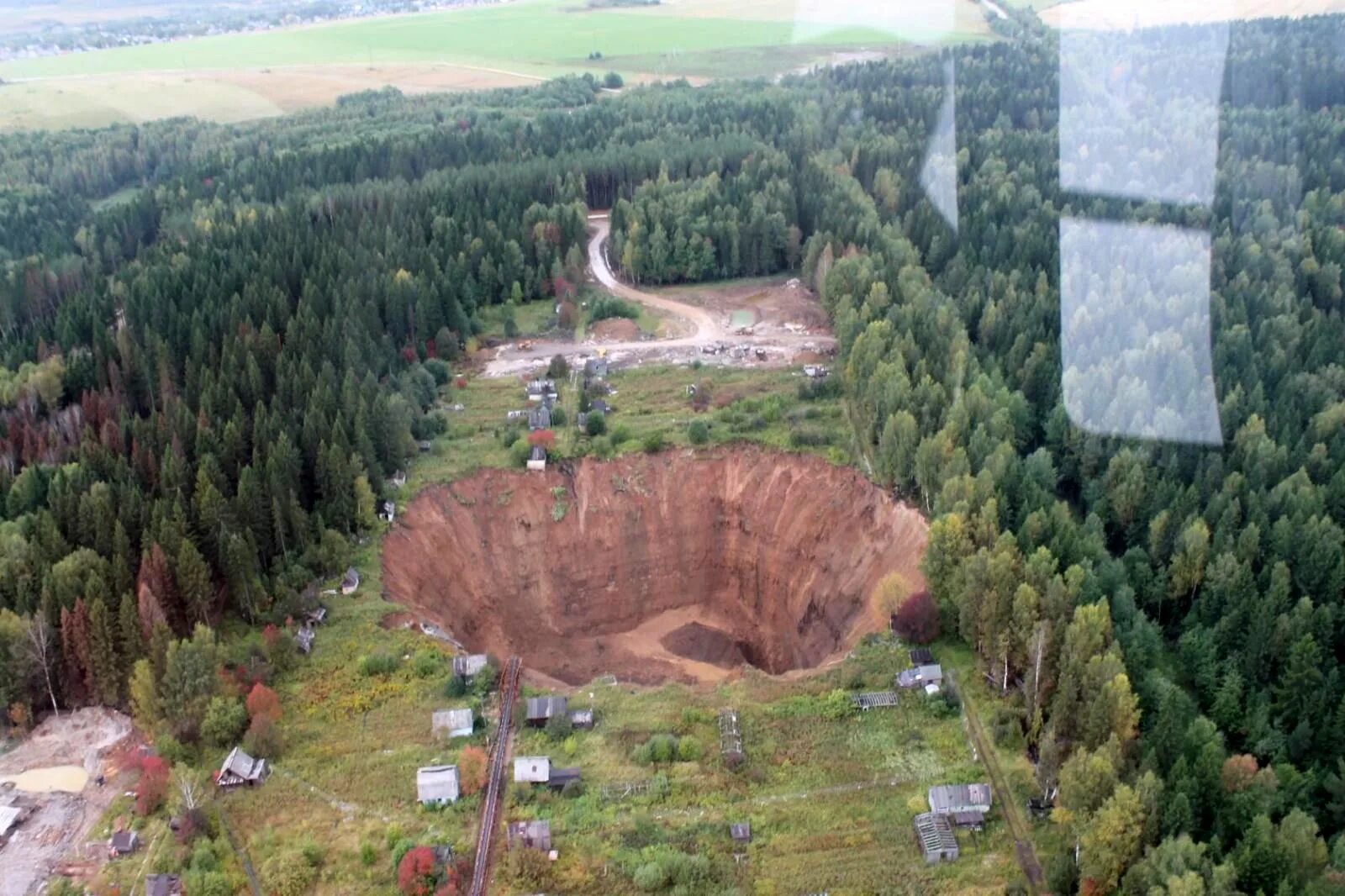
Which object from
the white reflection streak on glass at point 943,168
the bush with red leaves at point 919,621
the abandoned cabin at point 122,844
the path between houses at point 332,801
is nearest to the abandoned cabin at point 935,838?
the bush with red leaves at point 919,621

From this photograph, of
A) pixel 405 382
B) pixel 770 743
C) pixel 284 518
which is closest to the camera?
pixel 770 743

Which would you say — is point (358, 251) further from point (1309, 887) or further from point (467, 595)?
point (1309, 887)

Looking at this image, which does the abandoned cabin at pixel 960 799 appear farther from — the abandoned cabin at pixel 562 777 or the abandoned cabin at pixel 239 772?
the abandoned cabin at pixel 239 772

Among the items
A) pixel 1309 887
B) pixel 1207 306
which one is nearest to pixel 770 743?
pixel 1309 887

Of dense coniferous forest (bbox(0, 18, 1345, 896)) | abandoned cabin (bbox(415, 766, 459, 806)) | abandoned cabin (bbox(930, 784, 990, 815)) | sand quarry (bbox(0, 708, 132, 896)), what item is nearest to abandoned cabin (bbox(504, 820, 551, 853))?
abandoned cabin (bbox(415, 766, 459, 806))

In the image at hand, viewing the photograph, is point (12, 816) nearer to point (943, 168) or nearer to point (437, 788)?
point (437, 788)

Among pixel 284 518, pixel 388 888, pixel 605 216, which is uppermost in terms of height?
pixel 605 216

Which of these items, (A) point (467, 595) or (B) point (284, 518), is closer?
(B) point (284, 518)
